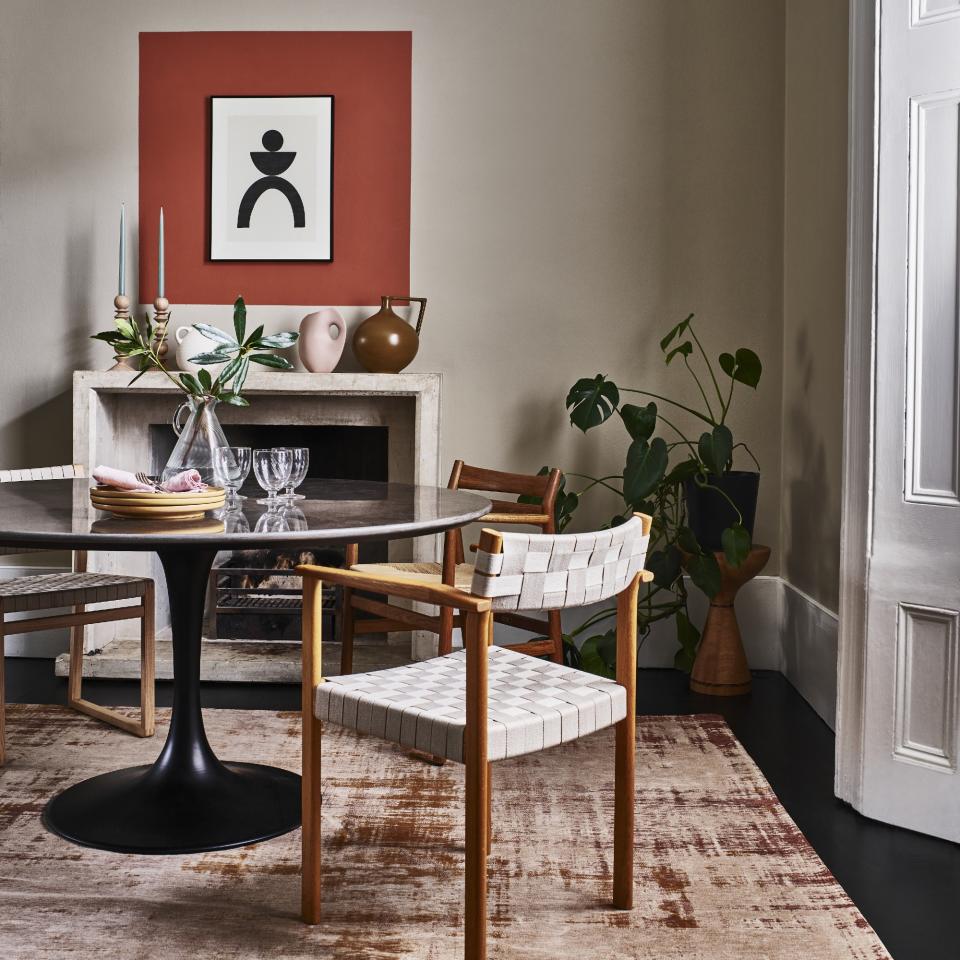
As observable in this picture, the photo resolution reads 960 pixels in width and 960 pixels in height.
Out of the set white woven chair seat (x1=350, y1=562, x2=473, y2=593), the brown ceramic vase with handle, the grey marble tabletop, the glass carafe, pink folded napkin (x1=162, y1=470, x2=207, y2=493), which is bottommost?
white woven chair seat (x1=350, y1=562, x2=473, y2=593)

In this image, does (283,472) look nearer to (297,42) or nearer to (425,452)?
(425,452)

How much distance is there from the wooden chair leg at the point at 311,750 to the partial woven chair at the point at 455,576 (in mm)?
904

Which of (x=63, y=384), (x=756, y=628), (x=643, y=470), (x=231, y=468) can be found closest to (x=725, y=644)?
(x=756, y=628)

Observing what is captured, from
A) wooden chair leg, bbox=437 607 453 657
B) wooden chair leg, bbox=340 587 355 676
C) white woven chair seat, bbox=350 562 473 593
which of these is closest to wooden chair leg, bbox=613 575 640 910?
wooden chair leg, bbox=437 607 453 657

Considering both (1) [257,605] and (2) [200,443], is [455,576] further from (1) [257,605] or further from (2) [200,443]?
(1) [257,605]

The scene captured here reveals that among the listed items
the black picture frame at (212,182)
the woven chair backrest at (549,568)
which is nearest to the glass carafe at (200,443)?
the woven chair backrest at (549,568)

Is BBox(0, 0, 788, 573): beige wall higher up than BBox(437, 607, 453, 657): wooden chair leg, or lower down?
higher up

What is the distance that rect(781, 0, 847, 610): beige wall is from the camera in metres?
3.43

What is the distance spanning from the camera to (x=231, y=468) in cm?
257

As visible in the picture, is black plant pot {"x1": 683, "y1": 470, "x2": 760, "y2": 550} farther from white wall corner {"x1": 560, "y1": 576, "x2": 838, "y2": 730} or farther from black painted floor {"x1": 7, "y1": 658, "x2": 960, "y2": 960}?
black painted floor {"x1": 7, "y1": 658, "x2": 960, "y2": 960}

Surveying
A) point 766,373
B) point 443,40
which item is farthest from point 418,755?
point 443,40

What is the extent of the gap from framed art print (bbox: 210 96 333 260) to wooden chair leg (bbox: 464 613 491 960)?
2733 millimetres

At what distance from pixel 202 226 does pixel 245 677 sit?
5.80ft

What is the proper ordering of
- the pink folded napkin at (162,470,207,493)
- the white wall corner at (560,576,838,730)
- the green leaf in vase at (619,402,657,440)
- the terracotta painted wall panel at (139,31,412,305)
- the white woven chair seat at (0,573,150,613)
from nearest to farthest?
the pink folded napkin at (162,470,207,493) < the white woven chair seat at (0,573,150,613) < the green leaf in vase at (619,402,657,440) < the white wall corner at (560,576,838,730) < the terracotta painted wall panel at (139,31,412,305)
